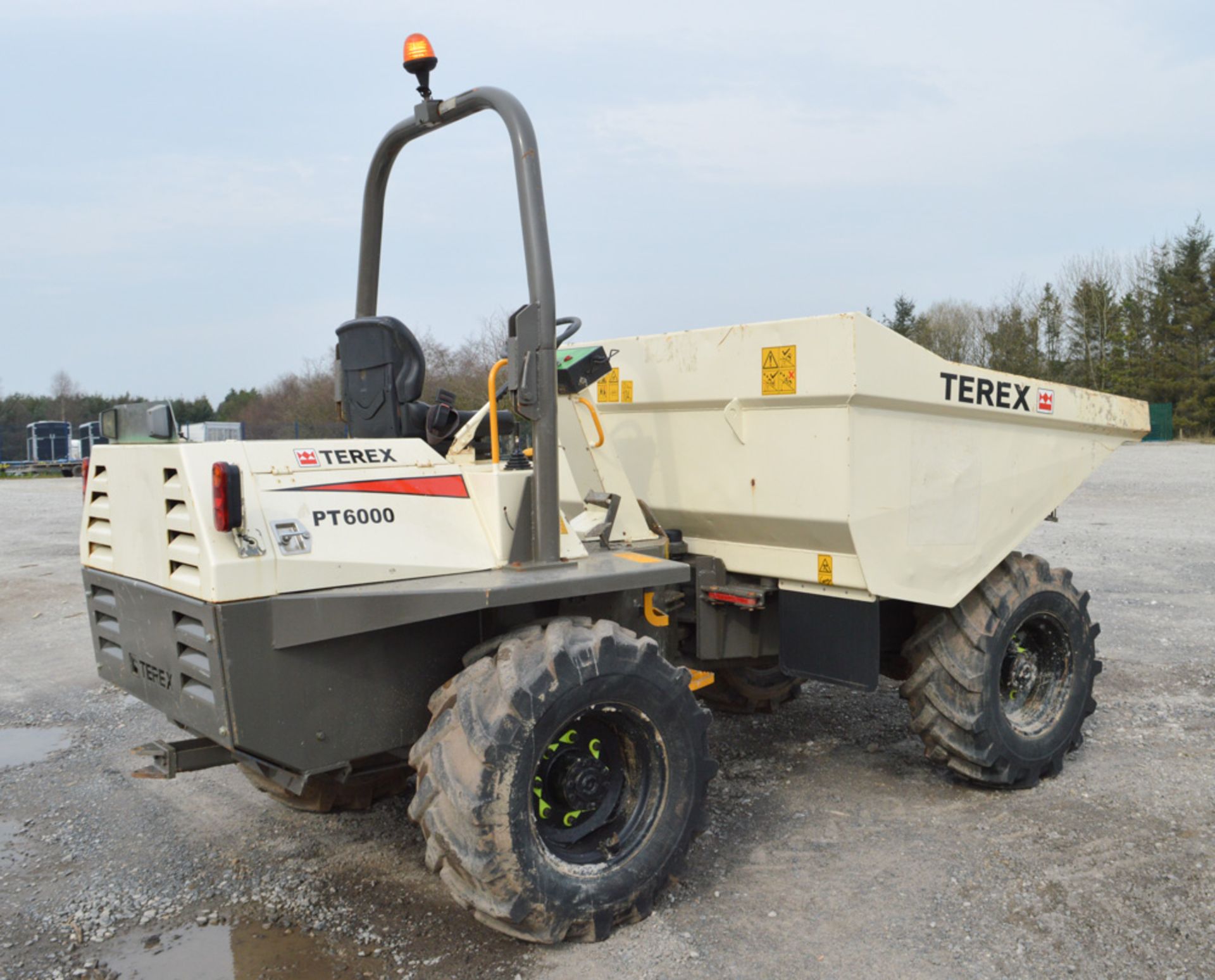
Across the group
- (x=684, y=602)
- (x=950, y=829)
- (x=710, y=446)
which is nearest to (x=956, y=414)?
(x=710, y=446)

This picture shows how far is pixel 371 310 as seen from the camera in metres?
4.63

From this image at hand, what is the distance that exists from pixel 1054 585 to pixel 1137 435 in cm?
113

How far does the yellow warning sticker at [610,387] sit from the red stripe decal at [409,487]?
1584 mm

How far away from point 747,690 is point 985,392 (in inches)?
81.1

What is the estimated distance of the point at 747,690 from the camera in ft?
18.6

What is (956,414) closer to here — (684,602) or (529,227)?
(684,602)

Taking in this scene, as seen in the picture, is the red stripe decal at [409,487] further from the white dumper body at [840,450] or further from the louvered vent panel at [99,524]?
the white dumper body at [840,450]

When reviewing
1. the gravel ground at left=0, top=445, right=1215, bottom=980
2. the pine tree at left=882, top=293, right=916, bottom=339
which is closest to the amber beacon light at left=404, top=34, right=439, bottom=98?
the gravel ground at left=0, top=445, right=1215, bottom=980

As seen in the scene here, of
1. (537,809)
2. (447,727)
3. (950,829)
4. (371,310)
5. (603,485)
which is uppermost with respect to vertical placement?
(371,310)

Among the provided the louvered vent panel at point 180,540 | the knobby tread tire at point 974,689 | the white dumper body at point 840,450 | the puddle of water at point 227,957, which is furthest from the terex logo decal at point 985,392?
the puddle of water at point 227,957

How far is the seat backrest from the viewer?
3.88 m

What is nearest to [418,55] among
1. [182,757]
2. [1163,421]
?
[182,757]

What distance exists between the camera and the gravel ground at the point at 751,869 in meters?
3.31

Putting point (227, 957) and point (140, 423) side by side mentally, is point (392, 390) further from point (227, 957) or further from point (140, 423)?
point (227, 957)
